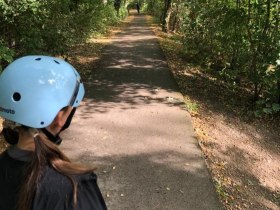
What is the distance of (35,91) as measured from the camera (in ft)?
5.60

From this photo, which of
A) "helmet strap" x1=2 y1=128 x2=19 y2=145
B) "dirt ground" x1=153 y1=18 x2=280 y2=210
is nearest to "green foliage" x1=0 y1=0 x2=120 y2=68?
"dirt ground" x1=153 y1=18 x2=280 y2=210

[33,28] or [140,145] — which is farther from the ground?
[33,28]

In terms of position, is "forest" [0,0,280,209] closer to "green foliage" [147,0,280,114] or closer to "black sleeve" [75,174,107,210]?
"green foliage" [147,0,280,114]

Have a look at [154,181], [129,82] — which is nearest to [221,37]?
[129,82]

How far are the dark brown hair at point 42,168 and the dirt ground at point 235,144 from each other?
344 centimetres

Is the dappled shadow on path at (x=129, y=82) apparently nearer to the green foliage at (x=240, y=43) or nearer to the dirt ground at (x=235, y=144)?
the dirt ground at (x=235, y=144)

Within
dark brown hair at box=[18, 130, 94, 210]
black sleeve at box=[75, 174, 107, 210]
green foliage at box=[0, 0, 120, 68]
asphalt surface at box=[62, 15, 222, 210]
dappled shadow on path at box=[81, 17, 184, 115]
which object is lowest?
dappled shadow on path at box=[81, 17, 184, 115]

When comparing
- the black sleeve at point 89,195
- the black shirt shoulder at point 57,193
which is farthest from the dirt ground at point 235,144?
the black shirt shoulder at point 57,193

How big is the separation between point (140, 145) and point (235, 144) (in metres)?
1.64

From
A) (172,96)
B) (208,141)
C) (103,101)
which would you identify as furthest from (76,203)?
(172,96)

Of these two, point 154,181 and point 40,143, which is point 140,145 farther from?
point 40,143

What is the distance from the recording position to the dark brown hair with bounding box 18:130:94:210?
A: 4.79 ft

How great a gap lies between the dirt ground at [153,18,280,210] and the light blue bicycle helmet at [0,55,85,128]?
132 inches

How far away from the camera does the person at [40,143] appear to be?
146cm
